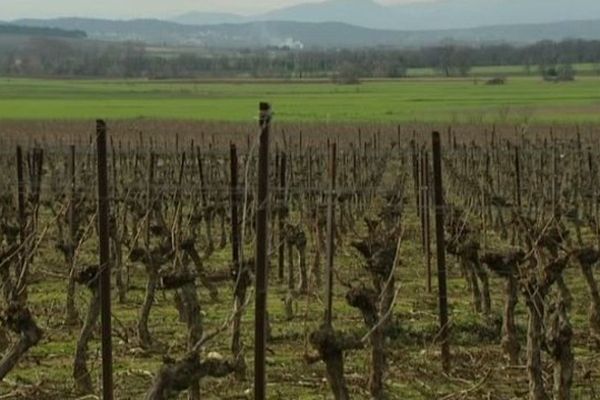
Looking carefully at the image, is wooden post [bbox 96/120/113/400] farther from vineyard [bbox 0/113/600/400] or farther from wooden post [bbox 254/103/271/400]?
wooden post [bbox 254/103/271/400]

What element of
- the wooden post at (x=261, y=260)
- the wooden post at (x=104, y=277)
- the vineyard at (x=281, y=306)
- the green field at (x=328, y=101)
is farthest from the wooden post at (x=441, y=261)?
the green field at (x=328, y=101)

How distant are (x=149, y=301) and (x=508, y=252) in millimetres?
3755

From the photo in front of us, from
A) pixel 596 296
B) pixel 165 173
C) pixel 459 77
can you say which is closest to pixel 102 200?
pixel 596 296

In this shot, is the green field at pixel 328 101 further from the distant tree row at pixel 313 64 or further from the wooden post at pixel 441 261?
the wooden post at pixel 441 261

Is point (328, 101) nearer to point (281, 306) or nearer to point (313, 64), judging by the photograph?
point (281, 306)

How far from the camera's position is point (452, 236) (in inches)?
594

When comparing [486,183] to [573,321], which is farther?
[486,183]

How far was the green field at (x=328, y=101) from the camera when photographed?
61.1 metres

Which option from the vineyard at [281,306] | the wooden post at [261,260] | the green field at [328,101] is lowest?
the green field at [328,101]

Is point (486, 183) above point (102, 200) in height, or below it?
below

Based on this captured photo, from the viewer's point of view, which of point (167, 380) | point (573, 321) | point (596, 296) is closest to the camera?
point (167, 380)

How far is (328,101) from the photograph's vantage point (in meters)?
78.4

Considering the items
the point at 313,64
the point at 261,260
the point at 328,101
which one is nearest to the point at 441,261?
the point at 261,260

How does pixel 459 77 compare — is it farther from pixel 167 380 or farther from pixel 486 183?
pixel 167 380
